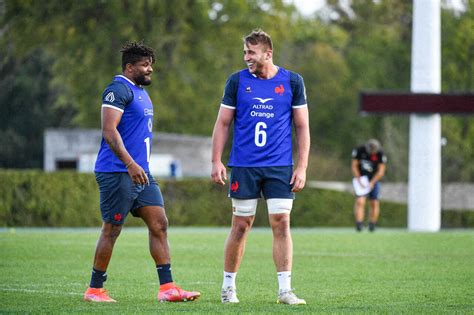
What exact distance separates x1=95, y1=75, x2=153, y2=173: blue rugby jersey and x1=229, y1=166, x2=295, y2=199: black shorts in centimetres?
82

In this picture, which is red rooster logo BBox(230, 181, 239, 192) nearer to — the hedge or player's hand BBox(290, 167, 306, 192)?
player's hand BBox(290, 167, 306, 192)

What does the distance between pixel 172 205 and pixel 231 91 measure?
25061 millimetres

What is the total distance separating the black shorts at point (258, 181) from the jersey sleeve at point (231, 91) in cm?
54

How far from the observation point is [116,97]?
10.6m

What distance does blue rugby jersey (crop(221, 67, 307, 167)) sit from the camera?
34.5ft

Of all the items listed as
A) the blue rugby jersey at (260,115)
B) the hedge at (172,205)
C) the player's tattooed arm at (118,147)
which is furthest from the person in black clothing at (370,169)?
the player's tattooed arm at (118,147)

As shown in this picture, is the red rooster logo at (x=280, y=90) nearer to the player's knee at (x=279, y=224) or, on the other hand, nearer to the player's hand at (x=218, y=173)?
the player's hand at (x=218, y=173)

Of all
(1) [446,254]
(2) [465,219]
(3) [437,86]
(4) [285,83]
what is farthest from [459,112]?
(4) [285,83]

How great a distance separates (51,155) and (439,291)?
36.3m

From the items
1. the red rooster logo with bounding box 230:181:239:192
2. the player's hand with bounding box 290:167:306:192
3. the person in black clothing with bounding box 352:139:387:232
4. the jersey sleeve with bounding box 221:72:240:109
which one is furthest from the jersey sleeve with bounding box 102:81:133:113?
the person in black clothing with bounding box 352:139:387:232

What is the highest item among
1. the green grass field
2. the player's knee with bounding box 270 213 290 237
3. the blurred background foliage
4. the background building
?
the blurred background foliage

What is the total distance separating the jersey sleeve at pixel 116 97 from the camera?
10602 millimetres

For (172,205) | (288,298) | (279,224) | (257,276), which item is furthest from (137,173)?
(172,205)

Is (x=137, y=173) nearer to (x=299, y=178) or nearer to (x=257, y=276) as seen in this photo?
(x=299, y=178)
